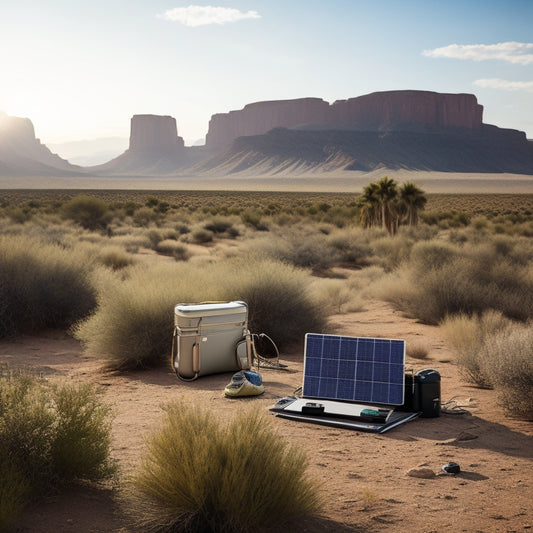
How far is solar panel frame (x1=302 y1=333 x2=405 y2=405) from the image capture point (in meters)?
7.06

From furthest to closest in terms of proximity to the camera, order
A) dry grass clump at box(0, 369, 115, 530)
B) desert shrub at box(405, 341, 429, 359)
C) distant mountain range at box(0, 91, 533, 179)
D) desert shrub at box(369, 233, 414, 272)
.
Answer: distant mountain range at box(0, 91, 533, 179)
desert shrub at box(369, 233, 414, 272)
desert shrub at box(405, 341, 429, 359)
dry grass clump at box(0, 369, 115, 530)

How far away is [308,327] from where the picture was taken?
11.3 m

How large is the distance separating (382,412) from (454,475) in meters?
1.45

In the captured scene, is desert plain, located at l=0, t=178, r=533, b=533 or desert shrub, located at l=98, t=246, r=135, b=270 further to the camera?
desert shrub, located at l=98, t=246, r=135, b=270

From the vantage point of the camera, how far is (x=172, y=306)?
973cm

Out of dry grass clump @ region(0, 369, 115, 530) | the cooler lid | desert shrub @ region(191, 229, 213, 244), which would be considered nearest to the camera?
dry grass clump @ region(0, 369, 115, 530)

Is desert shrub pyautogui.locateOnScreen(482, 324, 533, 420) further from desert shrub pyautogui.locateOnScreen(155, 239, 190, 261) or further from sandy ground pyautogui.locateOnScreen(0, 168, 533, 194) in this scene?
sandy ground pyautogui.locateOnScreen(0, 168, 533, 194)

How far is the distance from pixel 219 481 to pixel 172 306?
5.88 m

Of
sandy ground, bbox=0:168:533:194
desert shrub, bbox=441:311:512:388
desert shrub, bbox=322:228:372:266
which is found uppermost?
sandy ground, bbox=0:168:533:194

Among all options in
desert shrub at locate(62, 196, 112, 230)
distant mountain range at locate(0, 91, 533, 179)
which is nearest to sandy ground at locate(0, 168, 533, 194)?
distant mountain range at locate(0, 91, 533, 179)

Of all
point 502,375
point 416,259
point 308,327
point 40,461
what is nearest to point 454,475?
point 502,375

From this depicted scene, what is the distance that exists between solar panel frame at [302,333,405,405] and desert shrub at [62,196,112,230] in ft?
100

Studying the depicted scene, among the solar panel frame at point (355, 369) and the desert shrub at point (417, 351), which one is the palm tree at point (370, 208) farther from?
the solar panel frame at point (355, 369)

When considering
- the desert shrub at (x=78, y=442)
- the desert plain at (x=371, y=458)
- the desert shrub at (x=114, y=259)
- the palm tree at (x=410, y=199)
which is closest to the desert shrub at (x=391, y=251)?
the palm tree at (x=410, y=199)
